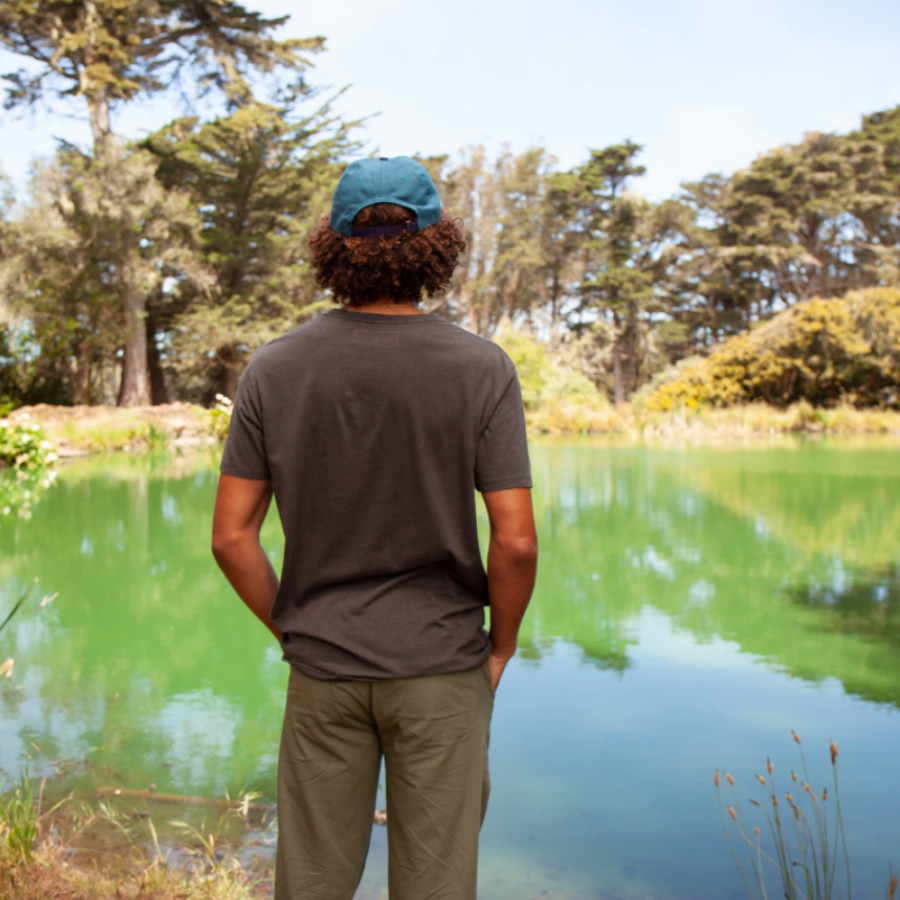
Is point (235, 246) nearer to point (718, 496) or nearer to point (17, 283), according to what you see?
point (17, 283)

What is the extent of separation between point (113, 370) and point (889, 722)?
21039mm

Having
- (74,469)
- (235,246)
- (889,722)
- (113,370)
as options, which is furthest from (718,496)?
(113,370)

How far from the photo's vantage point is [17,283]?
15.5 m

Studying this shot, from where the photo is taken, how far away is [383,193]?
4.18 feet

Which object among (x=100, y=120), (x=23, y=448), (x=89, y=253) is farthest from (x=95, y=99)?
(x=23, y=448)

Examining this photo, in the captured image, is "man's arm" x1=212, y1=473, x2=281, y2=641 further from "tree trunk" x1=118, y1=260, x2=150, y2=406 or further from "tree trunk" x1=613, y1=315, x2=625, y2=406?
"tree trunk" x1=613, y1=315, x2=625, y2=406

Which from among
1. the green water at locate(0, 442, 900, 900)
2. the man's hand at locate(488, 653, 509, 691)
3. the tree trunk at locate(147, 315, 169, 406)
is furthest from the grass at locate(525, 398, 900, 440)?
the man's hand at locate(488, 653, 509, 691)

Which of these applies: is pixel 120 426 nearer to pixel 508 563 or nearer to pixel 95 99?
pixel 95 99

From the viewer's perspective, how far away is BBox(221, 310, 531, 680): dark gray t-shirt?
1230mm

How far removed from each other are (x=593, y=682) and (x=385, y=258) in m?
2.55

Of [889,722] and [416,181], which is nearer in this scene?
[416,181]

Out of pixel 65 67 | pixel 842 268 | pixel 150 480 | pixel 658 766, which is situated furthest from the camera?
pixel 842 268

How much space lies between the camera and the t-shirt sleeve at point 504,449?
126 centimetres

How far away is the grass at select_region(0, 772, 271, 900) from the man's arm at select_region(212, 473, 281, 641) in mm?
745
